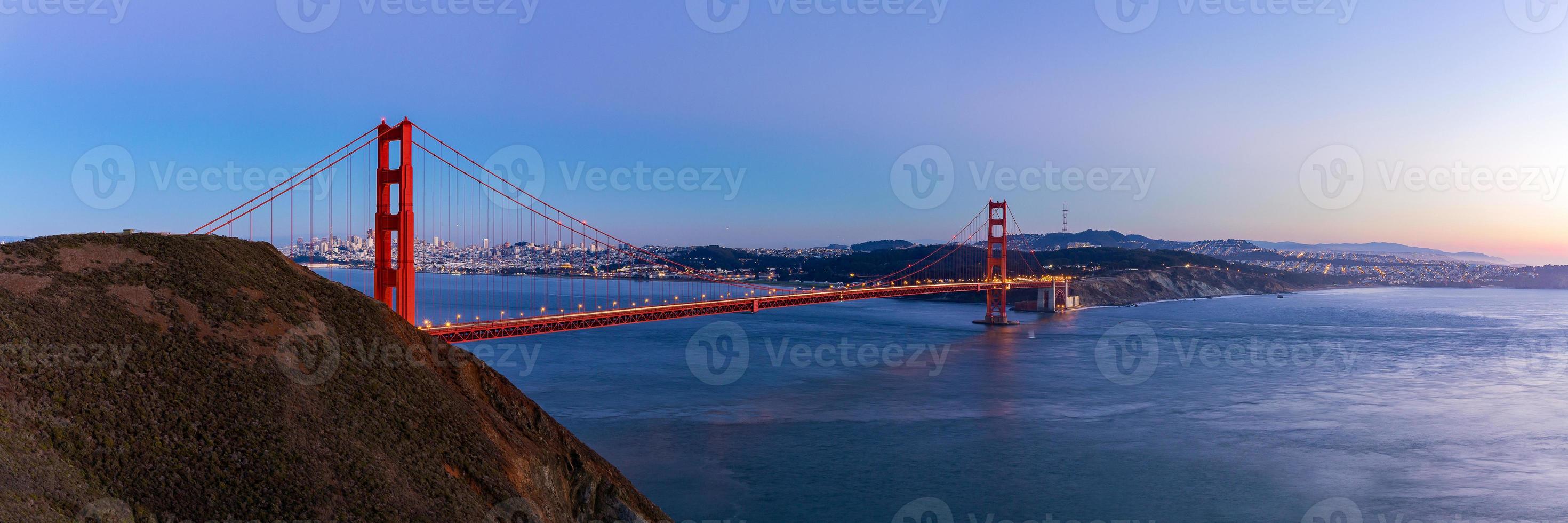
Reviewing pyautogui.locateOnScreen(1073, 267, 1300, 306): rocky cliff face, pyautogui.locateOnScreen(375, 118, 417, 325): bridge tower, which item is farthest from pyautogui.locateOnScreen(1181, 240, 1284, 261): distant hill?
pyautogui.locateOnScreen(375, 118, 417, 325): bridge tower

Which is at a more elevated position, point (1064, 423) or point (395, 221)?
point (395, 221)

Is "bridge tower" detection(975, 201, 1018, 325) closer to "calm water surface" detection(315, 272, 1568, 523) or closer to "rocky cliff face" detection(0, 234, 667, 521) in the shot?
"calm water surface" detection(315, 272, 1568, 523)

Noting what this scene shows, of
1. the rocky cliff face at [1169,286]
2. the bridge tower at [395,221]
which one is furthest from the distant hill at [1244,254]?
the bridge tower at [395,221]

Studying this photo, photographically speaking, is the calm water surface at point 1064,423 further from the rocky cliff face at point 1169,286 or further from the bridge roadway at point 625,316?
the rocky cliff face at point 1169,286

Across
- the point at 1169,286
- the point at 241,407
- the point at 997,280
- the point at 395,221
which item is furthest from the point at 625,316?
the point at 1169,286

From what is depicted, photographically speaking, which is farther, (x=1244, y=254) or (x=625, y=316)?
A: (x=1244, y=254)

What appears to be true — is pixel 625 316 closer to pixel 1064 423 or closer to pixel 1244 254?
pixel 1064 423
